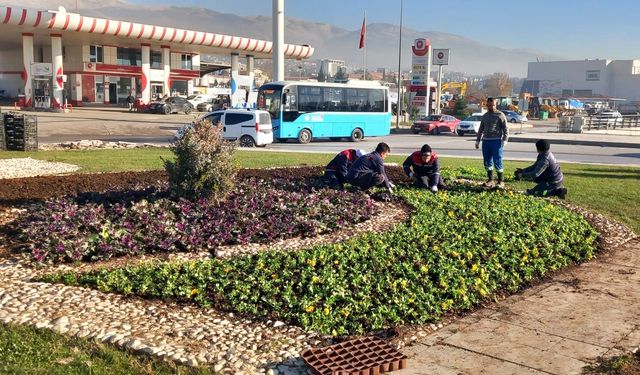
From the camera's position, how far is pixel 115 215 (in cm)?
816

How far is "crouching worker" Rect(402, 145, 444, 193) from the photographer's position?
11570 mm

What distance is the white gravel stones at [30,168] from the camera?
13.4 metres

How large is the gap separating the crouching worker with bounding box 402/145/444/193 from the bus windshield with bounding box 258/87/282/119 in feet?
58.3

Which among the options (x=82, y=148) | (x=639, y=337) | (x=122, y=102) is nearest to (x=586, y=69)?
(x=122, y=102)

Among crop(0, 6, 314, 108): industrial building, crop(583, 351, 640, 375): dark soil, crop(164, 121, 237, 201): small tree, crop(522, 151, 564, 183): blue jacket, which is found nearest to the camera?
crop(583, 351, 640, 375): dark soil

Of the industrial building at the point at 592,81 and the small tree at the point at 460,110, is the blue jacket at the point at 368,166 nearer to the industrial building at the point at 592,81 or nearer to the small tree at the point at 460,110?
the small tree at the point at 460,110

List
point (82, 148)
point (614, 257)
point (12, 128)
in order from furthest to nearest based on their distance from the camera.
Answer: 1. point (82, 148)
2. point (12, 128)
3. point (614, 257)

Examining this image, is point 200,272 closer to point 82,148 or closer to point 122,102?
point 82,148

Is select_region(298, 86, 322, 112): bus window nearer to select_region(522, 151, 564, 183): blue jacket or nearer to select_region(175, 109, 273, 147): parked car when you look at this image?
select_region(175, 109, 273, 147): parked car

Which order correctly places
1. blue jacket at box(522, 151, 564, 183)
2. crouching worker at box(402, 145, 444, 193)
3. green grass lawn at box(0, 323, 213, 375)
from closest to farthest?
green grass lawn at box(0, 323, 213, 375), blue jacket at box(522, 151, 564, 183), crouching worker at box(402, 145, 444, 193)

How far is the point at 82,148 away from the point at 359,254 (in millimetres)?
16760

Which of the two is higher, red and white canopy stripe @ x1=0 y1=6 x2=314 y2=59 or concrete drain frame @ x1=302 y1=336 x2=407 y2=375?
red and white canopy stripe @ x1=0 y1=6 x2=314 y2=59

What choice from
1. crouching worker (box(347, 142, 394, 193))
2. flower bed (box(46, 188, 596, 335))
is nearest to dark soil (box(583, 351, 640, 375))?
flower bed (box(46, 188, 596, 335))

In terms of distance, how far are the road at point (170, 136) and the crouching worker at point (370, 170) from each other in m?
13.5
